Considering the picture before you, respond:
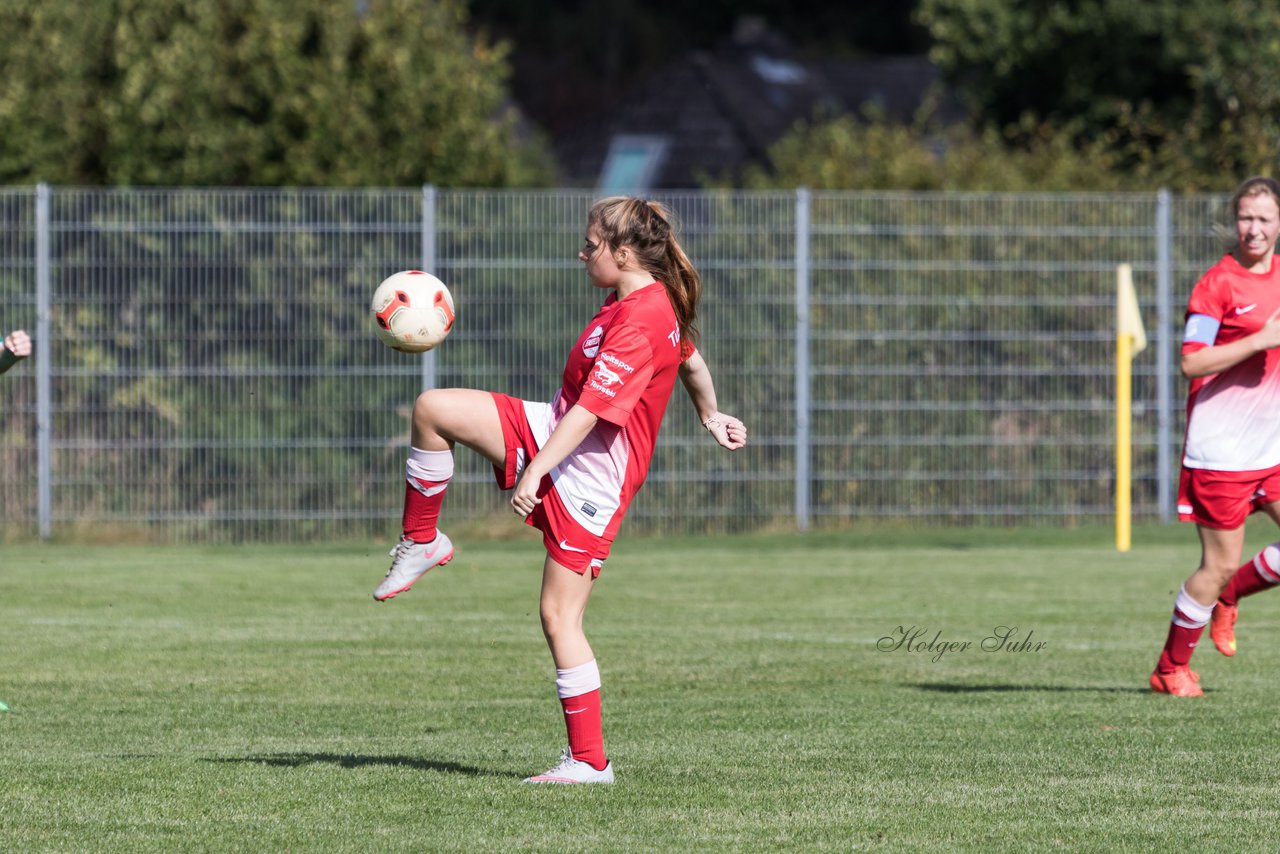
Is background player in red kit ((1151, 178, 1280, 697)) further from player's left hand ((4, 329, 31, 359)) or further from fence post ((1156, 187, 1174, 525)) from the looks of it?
fence post ((1156, 187, 1174, 525))

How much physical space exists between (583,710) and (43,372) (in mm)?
10906

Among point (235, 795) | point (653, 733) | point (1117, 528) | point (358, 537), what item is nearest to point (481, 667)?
point (653, 733)

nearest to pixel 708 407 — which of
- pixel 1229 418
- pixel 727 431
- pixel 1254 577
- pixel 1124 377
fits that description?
pixel 727 431

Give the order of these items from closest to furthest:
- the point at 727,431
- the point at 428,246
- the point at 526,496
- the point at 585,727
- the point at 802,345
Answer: the point at 526,496 → the point at 585,727 → the point at 727,431 → the point at 428,246 → the point at 802,345

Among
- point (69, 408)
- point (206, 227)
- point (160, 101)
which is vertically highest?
point (160, 101)

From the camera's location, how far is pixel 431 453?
6.36m

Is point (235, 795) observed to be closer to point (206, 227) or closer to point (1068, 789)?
point (1068, 789)

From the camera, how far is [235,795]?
6.12 m

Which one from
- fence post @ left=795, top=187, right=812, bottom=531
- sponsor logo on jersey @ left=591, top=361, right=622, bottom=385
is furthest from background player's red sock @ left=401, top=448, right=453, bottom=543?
fence post @ left=795, top=187, right=812, bottom=531

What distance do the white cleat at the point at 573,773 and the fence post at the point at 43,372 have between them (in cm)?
1080

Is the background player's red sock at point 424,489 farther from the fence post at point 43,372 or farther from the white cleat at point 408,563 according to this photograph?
the fence post at point 43,372

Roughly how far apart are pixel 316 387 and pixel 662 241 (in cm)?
1056
